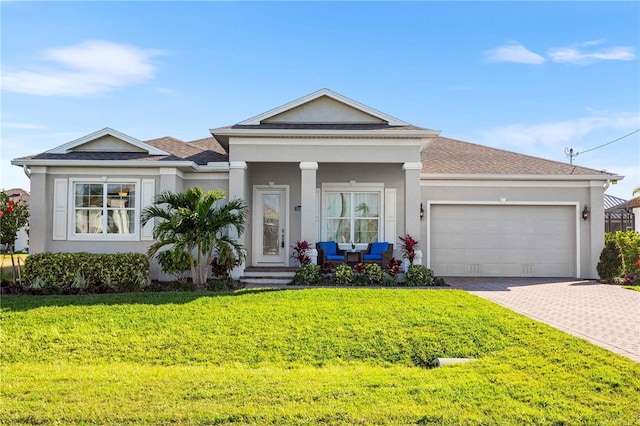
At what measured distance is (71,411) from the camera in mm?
5137

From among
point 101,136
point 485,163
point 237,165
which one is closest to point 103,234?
point 101,136

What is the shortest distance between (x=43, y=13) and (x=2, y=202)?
6.58 metres

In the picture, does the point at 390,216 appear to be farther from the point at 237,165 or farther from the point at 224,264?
the point at 224,264

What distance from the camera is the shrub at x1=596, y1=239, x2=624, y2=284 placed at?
15062 mm

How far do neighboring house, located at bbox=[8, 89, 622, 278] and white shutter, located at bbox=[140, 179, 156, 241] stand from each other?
3 centimetres

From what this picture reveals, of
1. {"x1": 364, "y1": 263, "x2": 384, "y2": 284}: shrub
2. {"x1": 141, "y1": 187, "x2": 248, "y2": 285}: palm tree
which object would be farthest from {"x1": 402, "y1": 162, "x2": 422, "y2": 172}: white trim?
{"x1": 141, "y1": 187, "x2": 248, "y2": 285}: palm tree

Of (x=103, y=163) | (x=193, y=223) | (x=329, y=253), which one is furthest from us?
(x=329, y=253)

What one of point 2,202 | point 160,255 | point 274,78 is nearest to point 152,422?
point 160,255

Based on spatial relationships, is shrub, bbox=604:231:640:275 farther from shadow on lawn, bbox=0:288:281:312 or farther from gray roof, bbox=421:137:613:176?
shadow on lawn, bbox=0:288:281:312

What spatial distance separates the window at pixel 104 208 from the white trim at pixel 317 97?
4025 millimetres

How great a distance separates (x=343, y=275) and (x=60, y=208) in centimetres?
822

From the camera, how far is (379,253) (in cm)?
1530

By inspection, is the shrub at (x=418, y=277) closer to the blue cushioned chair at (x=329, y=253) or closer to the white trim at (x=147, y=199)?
the blue cushioned chair at (x=329, y=253)

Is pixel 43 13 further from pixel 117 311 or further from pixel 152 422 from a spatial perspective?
pixel 152 422
